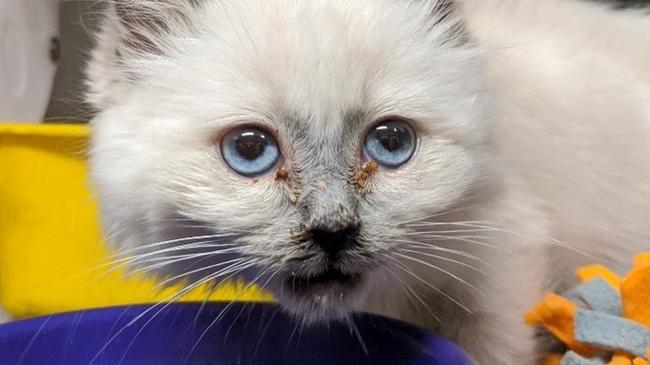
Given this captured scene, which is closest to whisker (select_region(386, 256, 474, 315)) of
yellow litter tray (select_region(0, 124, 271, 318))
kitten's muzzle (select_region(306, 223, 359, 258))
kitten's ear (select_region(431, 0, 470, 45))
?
kitten's muzzle (select_region(306, 223, 359, 258))

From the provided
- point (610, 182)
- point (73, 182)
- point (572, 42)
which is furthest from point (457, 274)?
point (73, 182)

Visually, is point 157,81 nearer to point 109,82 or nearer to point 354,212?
point 109,82

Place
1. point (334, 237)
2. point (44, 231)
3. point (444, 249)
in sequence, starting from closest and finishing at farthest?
1. point (334, 237)
2. point (444, 249)
3. point (44, 231)

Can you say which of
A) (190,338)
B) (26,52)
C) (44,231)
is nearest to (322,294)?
(190,338)

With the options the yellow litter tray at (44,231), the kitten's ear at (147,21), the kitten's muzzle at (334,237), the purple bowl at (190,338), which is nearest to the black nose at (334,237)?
the kitten's muzzle at (334,237)

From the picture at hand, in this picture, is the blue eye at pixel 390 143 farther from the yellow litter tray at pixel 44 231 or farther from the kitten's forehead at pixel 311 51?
the yellow litter tray at pixel 44 231

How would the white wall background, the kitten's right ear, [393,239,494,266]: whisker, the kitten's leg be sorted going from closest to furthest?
[393,239,494,266]: whisker, the kitten's right ear, the kitten's leg, the white wall background

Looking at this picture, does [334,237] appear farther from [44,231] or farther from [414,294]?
[44,231]

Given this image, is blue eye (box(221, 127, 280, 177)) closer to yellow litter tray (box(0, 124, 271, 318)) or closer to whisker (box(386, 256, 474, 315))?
whisker (box(386, 256, 474, 315))
